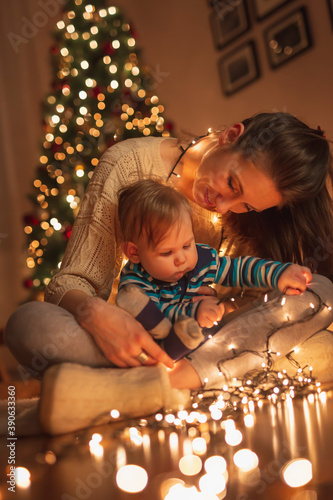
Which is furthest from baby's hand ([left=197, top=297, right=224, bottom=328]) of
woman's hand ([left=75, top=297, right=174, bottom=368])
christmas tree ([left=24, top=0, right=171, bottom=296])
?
christmas tree ([left=24, top=0, right=171, bottom=296])

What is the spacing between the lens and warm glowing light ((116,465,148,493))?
0.71m

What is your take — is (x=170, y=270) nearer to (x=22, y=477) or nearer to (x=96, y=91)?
(x=22, y=477)

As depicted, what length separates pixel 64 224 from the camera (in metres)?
2.99

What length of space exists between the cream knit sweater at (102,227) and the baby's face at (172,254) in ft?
0.75

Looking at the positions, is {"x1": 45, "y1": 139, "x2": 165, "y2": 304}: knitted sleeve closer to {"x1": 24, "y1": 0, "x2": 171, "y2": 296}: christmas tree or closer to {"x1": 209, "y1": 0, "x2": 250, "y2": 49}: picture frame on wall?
{"x1": 24, "y1": 0, "x2": 171, "y2": 296}: christmas tree

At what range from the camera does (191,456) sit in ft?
2.65

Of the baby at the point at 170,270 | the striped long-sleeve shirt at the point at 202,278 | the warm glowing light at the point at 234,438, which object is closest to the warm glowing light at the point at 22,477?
the warm glowing light at the point at 234,438

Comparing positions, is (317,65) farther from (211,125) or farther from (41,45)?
(41,45)

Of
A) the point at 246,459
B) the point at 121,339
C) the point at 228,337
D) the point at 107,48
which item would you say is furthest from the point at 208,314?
the point at 107,48

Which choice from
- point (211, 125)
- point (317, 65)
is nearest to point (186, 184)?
point (317, 65)

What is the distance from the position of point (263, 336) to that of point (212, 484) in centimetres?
60

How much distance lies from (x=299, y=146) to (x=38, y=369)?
942 mm

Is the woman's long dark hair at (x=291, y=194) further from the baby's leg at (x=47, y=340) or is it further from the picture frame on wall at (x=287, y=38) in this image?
the picture frame on wall at (x=287, y=38)

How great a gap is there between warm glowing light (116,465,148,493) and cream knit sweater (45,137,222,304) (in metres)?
0.67
